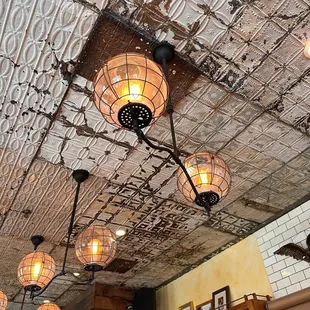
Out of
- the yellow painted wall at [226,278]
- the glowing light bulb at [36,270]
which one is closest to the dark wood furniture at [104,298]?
the yellow painted wall at [226,278]

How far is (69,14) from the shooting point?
6.76 ft

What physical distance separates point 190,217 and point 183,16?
2.52m

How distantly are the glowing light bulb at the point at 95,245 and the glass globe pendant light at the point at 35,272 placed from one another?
917mm

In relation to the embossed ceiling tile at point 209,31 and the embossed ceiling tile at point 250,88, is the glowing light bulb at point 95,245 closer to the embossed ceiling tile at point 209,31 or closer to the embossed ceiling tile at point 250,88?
the embossed ceiling tile at point 250,88

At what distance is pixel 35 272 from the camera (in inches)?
139

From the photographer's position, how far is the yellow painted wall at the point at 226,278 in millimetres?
4188

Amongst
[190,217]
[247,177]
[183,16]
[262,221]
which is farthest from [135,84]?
[262,221]

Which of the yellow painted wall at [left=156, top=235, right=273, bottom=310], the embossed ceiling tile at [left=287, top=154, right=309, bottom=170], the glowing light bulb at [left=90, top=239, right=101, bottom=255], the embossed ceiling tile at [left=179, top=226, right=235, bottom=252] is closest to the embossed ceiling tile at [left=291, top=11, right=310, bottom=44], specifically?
the embossed ceiling tile at [left=287, top=154, right=309, bottom=170]

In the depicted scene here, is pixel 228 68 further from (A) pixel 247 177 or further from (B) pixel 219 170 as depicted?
(A) pixel 247 177

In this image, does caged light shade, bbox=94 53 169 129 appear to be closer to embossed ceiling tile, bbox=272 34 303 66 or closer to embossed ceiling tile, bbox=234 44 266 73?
embossed ceiling tile, bbox=234 44 266 73

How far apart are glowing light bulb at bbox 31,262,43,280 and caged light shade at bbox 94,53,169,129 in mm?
2359

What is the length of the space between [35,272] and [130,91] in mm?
2599

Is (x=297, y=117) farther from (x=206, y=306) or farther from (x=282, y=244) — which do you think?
(x=206, y=306)

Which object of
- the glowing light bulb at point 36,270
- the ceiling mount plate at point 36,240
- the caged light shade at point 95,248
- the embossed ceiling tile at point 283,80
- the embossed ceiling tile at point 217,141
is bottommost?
the caged light shade at point 95,248
